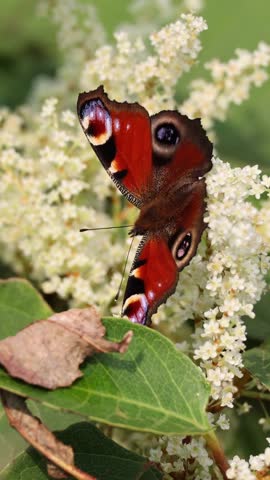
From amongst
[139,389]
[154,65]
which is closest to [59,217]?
[154,65]

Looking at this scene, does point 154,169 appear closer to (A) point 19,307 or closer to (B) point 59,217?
(B) point 59,217

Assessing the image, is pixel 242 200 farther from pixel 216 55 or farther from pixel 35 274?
pixel 216 55

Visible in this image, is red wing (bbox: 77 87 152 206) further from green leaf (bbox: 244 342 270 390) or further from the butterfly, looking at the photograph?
green leaf (bbox: 244 342 270 390)

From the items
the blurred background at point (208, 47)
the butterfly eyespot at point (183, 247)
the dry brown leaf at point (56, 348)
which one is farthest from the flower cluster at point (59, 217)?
the blurred background at point (208, 47)

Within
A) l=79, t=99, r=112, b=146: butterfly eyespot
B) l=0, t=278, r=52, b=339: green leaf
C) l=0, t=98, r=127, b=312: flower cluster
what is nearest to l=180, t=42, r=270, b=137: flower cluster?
l=0, t=98, r=127, b=312: flower cluster

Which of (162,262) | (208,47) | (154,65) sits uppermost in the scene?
(208,47)

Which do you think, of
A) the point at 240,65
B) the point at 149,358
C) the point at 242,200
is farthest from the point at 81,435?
the point at 240,65
